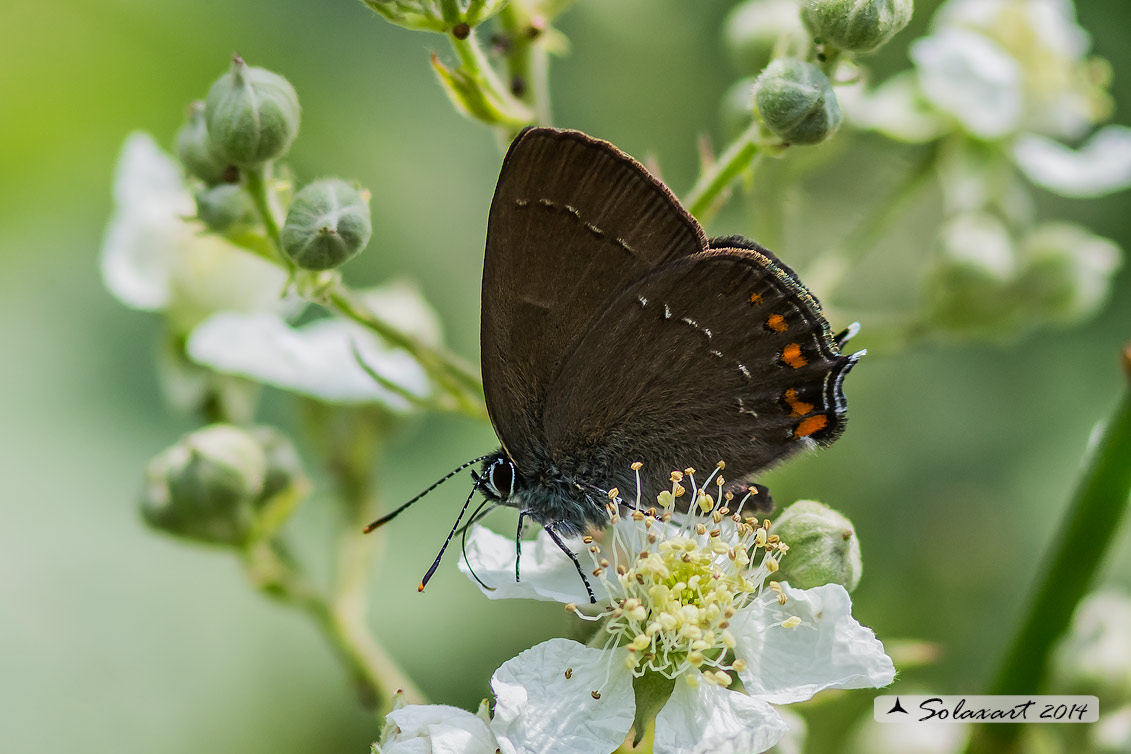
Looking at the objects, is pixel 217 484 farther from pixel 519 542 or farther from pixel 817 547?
pixel 817 547

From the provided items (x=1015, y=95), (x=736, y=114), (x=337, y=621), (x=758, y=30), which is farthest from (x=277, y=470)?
(x=1015, y=95)

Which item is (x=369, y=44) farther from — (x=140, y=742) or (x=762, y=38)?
(x=140, y=742)

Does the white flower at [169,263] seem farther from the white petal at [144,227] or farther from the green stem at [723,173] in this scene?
the green stem at [723,173]

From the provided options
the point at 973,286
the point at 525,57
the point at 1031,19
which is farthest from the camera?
the point at 1031,19

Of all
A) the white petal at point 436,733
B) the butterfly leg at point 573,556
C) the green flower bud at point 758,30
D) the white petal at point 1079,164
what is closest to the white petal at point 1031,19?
the white petal at point 1079,164

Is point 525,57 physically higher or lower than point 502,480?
higher

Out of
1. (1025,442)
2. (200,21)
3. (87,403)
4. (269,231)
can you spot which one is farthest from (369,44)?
(1025,442)

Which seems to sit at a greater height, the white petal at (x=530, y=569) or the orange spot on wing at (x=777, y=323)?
the orange spot on wing at (x=777, y=323)
